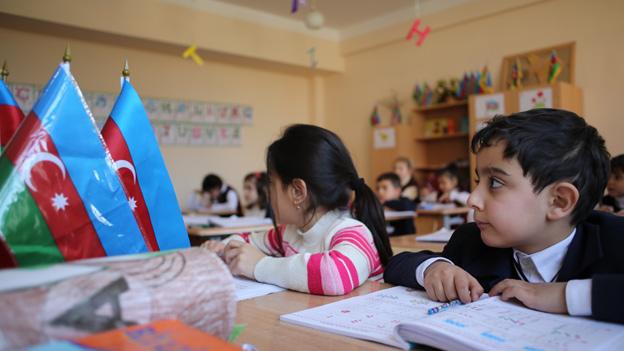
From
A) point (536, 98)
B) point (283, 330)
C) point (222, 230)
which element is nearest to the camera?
point (283, 330)

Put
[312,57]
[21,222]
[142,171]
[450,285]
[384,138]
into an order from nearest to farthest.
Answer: [21,222] < [450,285] < [142,171] < [384,138] < [312,57]

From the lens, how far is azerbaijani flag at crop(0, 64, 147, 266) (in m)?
0.61

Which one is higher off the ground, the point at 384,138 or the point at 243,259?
the point at 384,138

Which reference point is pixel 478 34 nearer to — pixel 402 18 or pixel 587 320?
pixel 402 18

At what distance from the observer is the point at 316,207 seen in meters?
1.28

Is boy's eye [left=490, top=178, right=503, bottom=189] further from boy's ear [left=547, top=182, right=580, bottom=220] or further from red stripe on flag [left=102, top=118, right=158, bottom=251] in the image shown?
red stripe on flag [left=102, top=118, right=158, bottom=251]

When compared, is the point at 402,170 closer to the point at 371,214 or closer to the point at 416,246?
the point at 416,246

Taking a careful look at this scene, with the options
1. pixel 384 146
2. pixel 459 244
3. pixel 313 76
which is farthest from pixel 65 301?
pixel 313 76

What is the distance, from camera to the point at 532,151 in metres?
0.87

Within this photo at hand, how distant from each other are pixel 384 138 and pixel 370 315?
5.44 metres

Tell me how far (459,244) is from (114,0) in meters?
4.78

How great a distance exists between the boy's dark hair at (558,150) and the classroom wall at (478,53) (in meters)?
3.82

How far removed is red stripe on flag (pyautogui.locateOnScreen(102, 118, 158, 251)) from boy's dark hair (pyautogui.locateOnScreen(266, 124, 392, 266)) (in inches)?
16.9

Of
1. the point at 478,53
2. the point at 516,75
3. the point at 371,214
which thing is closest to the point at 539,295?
the point at 371,214
